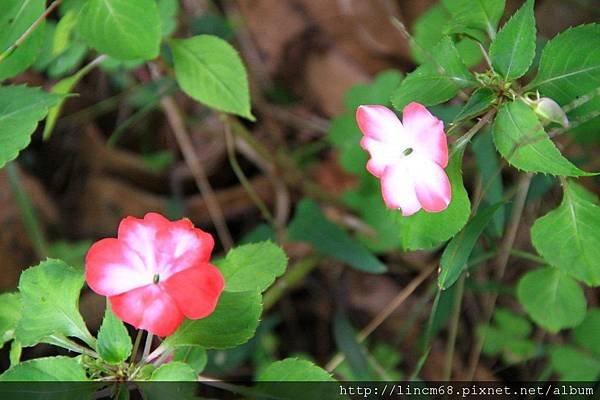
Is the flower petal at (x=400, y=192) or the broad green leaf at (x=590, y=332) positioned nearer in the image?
the flower petal at (x=400, y=192)

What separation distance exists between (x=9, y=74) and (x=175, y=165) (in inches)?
34.5

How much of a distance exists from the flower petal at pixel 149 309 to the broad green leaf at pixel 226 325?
0.08 meters

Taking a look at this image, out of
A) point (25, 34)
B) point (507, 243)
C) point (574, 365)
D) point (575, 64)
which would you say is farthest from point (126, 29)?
point (574, 365)

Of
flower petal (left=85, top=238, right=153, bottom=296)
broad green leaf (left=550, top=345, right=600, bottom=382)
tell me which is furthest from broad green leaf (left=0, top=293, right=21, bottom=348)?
broad green leaf (left=550, top=345, right=600, bottom=382)

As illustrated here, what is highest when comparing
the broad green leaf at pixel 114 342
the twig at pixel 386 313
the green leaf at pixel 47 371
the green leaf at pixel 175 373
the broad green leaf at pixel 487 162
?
the green leaf at pixel 47 371

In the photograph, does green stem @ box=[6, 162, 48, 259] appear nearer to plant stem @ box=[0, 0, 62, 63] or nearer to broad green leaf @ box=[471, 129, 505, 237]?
plant stem @ box=[0, 0, 62, 63]

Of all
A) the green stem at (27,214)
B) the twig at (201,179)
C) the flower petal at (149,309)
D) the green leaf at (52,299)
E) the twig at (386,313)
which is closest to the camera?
the flower petal at (149,309)

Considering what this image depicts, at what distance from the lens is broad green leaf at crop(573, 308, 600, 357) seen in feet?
4.07

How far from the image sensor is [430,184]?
71 centimetres

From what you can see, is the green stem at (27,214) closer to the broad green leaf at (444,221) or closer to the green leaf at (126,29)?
the green leaf at (126,29)

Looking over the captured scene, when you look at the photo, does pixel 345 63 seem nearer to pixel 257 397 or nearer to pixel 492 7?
pixel 492 7

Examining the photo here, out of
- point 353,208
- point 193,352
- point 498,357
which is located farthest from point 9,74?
point 498,357

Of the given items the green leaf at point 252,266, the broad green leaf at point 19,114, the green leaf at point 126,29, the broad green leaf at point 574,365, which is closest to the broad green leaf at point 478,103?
the green leaf at point 252,266

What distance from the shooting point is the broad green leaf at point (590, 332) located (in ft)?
4.07
